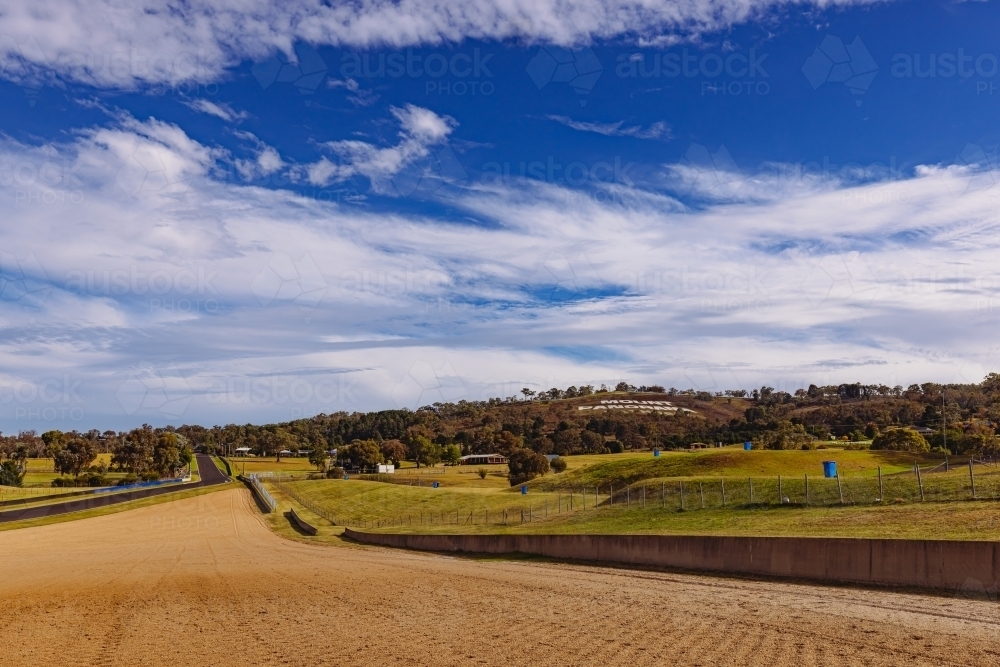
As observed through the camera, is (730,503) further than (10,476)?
No

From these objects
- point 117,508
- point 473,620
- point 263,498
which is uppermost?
point 473,620

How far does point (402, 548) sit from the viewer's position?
132 ft

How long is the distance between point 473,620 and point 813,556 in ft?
26.9

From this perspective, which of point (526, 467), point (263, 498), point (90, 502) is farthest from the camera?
point (526, 467)

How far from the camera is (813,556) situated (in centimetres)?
1900

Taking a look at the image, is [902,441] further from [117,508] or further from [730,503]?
[117,508]

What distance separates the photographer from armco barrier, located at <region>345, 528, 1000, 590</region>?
1565 cm

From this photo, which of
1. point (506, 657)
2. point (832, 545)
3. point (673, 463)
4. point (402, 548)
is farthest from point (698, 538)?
point (673, 463)

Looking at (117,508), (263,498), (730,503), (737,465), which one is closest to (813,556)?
(730,503)

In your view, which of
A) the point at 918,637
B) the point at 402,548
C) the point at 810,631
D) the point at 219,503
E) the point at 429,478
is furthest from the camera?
the point at 429,478

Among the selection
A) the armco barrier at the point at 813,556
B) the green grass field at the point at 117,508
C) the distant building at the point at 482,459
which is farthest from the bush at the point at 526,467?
the armco barrier at the point at 813,556

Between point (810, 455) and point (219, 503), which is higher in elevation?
point (810, 455)

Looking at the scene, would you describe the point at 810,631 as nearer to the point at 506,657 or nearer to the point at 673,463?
the point at 506,657

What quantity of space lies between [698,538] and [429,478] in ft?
335
